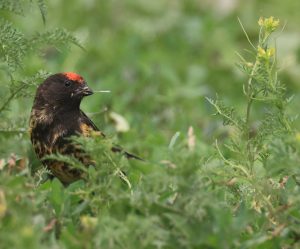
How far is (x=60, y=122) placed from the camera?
17.2 ft

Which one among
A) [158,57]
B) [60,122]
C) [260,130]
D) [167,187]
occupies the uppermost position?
[260,130]

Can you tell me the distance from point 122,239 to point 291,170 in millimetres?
931

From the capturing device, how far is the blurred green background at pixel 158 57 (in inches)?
282

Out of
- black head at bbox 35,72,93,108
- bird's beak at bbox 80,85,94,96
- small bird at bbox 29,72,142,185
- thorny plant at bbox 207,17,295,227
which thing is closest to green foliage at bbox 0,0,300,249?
thorny plant at bbox 207,17,295,227

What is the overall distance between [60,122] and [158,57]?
12.6ft

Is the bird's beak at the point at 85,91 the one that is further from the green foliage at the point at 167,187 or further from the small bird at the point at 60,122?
the green foliage at the point at 167,187

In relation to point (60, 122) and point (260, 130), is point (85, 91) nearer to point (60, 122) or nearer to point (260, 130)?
point (60, 122)

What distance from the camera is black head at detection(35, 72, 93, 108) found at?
214 inches

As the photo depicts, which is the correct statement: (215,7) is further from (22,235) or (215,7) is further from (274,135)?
(22,235)

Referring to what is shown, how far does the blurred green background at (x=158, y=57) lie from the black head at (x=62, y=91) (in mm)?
631

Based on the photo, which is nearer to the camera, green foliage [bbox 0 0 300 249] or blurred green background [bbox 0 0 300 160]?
green foliage [bbox 0 0 300 249]

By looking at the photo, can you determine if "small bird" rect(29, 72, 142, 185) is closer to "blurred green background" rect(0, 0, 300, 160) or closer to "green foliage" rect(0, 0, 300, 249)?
"green foliage" rect(0, 0, 300, 249)

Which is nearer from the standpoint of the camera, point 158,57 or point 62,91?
point 62,91

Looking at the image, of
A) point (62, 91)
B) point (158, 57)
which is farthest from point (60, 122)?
point (158, 57)
